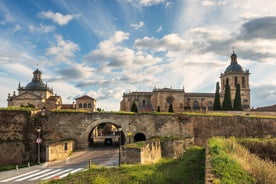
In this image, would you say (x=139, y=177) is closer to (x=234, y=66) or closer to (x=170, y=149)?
(x=170, y=149)

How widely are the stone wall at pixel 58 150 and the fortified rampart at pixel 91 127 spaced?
97.7 inches

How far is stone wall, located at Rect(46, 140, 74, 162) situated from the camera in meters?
23.6

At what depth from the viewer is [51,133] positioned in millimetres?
30547

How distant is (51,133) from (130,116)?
9.31m

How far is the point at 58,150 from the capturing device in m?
25.2

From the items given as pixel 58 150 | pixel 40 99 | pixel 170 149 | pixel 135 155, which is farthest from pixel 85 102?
pixel 135 155

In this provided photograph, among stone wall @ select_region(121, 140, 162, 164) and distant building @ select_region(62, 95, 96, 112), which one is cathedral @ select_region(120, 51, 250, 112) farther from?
stone wall @ select_region(121, 140, 162, 164)

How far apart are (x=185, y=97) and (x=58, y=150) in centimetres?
5531

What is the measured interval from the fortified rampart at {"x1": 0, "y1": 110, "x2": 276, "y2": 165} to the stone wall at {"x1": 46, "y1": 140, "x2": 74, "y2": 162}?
2482 millimetres

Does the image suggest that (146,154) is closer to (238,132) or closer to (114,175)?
(114,175)

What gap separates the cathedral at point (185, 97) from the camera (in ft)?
241

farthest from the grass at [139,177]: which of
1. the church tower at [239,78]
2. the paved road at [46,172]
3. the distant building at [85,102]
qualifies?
the church tower at [239,78]

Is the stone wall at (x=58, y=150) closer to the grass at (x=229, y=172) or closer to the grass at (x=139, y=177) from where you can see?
the grass at (x=139, y=177)

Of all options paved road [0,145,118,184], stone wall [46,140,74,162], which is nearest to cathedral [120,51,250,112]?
stone wall [46,140,74,162]
